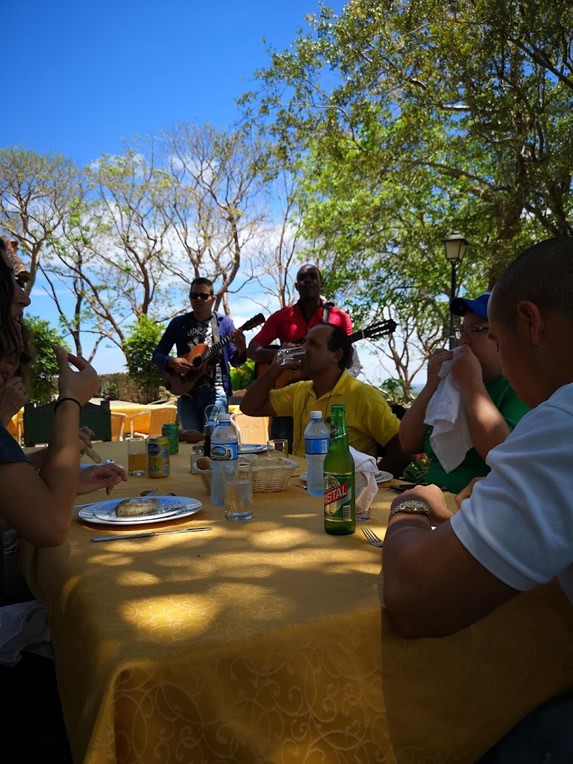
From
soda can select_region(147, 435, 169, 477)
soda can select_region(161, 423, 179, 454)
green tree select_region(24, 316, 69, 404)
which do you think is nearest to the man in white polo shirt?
soda can select_region(147, 435, 169, 477)

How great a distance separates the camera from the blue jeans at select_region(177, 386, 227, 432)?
5.58m

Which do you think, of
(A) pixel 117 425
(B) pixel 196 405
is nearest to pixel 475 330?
(B) pixel 196 405

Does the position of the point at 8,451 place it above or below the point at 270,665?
above

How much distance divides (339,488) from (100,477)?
3.54ft

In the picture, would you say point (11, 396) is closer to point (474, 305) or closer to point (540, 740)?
point (474, 305)

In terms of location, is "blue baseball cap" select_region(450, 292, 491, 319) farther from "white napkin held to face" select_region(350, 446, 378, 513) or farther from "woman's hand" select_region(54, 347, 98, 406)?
"woman's hand" select_region(54, 347, 98, 406)

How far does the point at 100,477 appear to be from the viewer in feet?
7.34

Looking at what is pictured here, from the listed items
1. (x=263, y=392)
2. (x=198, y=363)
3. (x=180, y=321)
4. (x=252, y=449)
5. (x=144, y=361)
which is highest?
(x=144, y=361)

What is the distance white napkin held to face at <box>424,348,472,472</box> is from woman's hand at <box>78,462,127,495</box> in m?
1.19

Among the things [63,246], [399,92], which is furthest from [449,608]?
[63,246]

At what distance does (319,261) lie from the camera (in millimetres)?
19641

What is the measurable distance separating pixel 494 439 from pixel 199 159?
73.6ft

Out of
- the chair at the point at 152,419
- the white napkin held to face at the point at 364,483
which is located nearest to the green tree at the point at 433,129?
the chair at the point at 152,419

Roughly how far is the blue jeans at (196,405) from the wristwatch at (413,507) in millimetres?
4331
